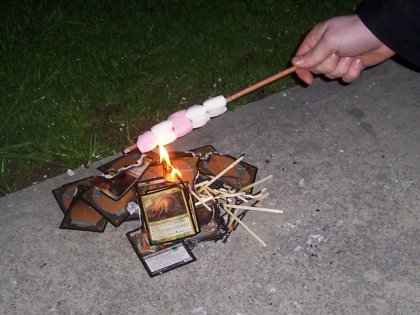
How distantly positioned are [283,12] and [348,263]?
115 inches

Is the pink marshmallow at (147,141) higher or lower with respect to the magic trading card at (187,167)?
higher

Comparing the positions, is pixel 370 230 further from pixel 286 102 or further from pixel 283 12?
pixel 283 12

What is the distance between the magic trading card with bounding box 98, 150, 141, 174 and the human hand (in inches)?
45.5

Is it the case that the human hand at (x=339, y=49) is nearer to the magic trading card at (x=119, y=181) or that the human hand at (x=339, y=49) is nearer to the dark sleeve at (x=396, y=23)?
the dark sleeve at (x=396, y=23)

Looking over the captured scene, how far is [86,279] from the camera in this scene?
2686 mm

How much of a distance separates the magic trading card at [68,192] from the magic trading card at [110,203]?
7cm

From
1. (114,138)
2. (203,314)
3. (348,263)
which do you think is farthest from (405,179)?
(114,138)

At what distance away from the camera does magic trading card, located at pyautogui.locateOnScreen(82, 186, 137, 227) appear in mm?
2924

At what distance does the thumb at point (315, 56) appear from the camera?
9.00ft

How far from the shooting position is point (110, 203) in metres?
2.99

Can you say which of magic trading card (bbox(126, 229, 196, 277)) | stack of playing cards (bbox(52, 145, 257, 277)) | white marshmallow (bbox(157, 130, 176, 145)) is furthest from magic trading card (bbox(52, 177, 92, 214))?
white marshmallow (bbox(157, 130, 176, 145))

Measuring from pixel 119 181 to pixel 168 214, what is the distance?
0.42 meters

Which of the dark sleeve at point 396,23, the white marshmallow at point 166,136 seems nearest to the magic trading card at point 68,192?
the white marshmallow at point 166,136

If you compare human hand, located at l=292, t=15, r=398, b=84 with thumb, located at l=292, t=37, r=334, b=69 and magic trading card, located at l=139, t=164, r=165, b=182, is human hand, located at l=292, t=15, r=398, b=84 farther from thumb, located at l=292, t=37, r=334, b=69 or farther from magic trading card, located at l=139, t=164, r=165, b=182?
magic trading card, located at l=139, t=164, r=165, b=182
